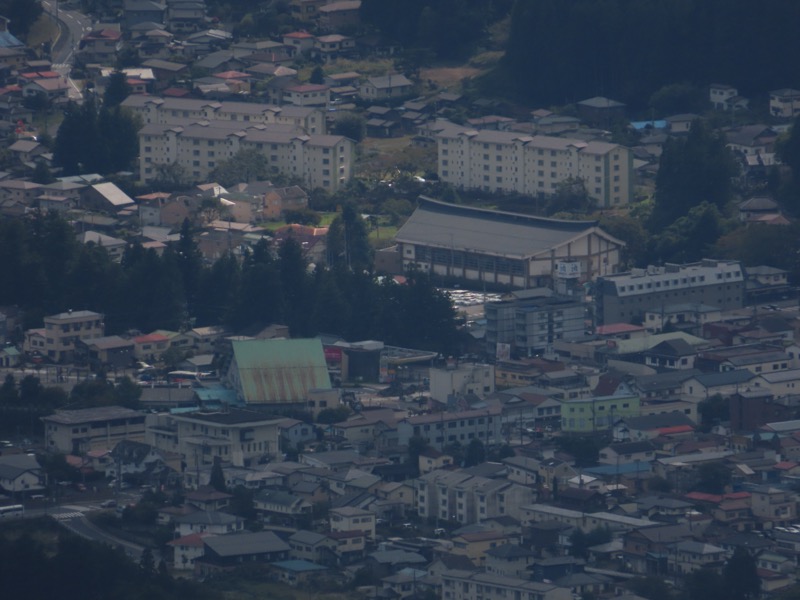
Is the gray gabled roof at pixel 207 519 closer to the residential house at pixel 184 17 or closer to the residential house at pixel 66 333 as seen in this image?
the residential house at pixel 66 333

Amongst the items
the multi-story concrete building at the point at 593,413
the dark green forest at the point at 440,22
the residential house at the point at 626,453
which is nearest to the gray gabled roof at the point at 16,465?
the multi-story concrete building at the point at 593,413

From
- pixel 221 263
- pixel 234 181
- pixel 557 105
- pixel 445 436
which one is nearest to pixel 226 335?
pixel 221 263

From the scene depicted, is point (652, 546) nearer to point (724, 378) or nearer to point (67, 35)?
point (724, 378)

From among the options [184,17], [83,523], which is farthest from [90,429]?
[184,17]

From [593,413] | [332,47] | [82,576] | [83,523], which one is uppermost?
[332,47]

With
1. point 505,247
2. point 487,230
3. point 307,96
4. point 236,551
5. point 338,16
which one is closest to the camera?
point 236,551

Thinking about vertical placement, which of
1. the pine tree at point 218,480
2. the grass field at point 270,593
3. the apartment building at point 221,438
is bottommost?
the grass field at point 270,593

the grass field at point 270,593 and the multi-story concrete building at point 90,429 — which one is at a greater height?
the multi-story concrete building at point 90,429

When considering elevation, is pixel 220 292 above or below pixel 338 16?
below
